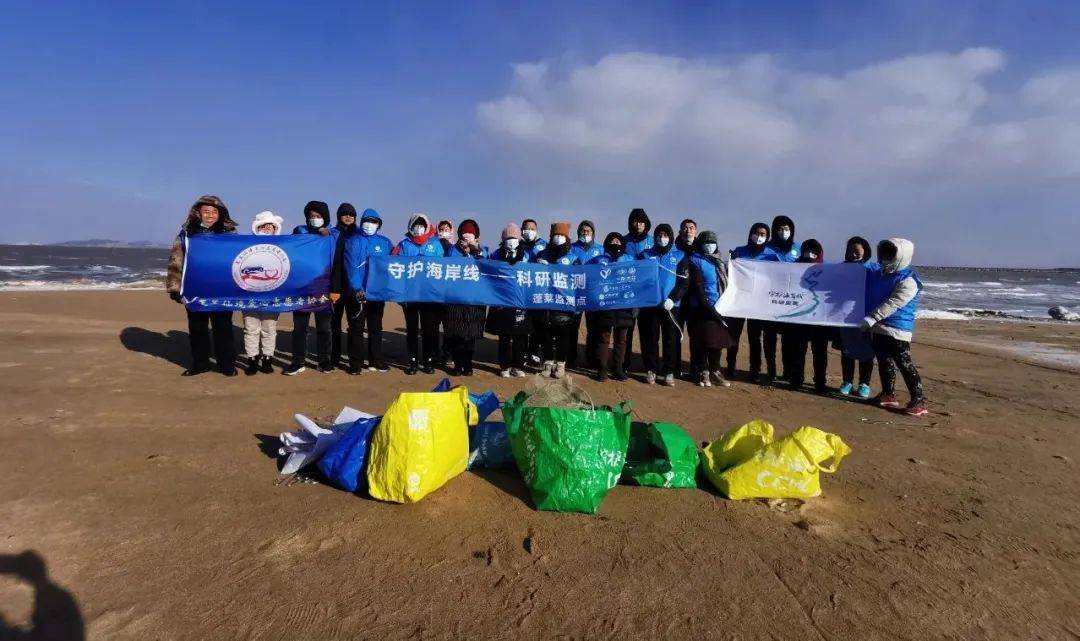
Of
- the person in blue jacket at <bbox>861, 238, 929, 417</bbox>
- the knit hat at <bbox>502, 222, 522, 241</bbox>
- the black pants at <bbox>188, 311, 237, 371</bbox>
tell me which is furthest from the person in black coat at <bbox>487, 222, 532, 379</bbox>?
the person in blue jacket at <bbox>861, 238, 929, 417</bbox>

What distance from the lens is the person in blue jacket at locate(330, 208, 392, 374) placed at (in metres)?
6.42

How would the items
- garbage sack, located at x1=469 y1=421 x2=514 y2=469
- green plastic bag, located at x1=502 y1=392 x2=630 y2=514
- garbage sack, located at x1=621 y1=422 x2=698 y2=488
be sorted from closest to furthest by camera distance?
green plastic bag, located at x1=502 y1=392 x2=630 y2=514, garbage sack, located at x1=621 y1=422 x2=698 y2=488, garbage sack, located at x1=469 y1=421 x2=514 y2=469

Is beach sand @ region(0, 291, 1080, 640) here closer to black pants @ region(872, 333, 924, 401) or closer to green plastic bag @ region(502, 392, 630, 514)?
green plastic bag @ region(502, 392, 630, 514)

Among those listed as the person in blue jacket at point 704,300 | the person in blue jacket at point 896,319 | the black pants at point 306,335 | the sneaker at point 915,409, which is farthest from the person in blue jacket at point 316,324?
the sneaker at point 915,409

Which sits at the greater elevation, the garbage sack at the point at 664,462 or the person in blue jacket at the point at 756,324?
the person in blue jacket at the point at 756,324

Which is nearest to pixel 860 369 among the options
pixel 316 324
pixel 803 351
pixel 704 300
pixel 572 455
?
pixel 803 351

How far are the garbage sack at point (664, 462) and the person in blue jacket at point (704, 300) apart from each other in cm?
305

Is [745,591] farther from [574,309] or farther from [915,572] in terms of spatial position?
[574,309]

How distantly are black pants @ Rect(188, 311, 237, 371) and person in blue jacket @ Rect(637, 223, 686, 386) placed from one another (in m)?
4.99

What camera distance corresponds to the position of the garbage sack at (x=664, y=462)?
346 centimetres

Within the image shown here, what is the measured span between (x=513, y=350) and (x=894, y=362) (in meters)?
4.49

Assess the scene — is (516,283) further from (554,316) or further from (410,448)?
(410,448)

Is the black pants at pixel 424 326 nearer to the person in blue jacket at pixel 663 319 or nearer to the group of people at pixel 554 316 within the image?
the group of people at pixel 554 316

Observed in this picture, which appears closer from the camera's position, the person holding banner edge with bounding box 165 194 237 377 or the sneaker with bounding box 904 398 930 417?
the sneaker with bounding box 904 398 930 417
